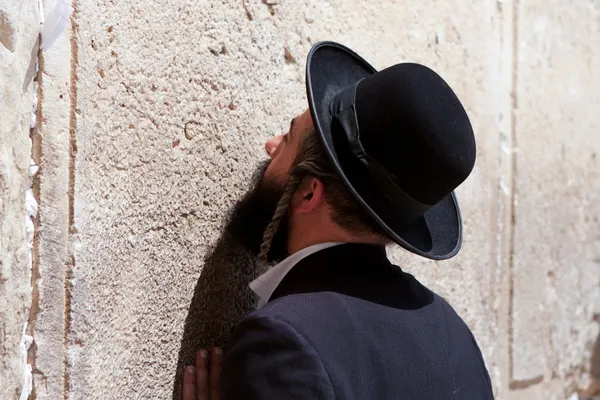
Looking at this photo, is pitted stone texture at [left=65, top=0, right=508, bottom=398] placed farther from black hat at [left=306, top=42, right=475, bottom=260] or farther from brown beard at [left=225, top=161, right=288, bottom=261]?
black hat at [left=306, top=42, right=475, bottom=260]

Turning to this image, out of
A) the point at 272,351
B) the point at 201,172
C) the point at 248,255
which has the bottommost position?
the point at 248,255

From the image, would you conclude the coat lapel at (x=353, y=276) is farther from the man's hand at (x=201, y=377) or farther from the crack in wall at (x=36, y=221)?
the crack in wall at (x=36, y=221)

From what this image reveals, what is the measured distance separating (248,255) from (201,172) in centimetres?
27

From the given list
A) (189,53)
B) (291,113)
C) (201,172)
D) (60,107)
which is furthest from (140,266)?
(291,113)

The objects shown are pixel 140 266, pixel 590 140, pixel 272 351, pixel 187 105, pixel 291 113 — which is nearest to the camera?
pixel 272 351

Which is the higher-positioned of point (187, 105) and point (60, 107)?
point (60, 107)

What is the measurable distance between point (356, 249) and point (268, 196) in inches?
10.1

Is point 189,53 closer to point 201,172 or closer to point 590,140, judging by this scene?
point 201,172

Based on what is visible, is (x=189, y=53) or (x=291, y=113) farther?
(x=291, y=113)

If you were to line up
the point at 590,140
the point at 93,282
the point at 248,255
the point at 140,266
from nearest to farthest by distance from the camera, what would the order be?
the point at 93,282, the point at 140,266, the point at 248,255, the point at 590,140

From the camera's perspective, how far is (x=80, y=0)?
4.37ft

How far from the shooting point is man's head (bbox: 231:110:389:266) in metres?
1.45

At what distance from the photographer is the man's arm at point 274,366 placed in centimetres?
124

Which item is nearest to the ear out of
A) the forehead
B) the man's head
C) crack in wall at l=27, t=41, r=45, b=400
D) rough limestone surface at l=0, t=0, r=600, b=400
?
the man's head
